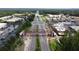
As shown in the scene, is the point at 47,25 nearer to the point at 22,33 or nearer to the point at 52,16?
the point at 52,16

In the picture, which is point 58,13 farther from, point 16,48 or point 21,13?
point 16,48

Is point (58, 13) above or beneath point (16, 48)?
above

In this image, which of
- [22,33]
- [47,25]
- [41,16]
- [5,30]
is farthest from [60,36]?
[5,30]

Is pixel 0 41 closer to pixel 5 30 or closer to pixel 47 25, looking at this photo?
pixel 5 30

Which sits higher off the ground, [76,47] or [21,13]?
[21,13]
